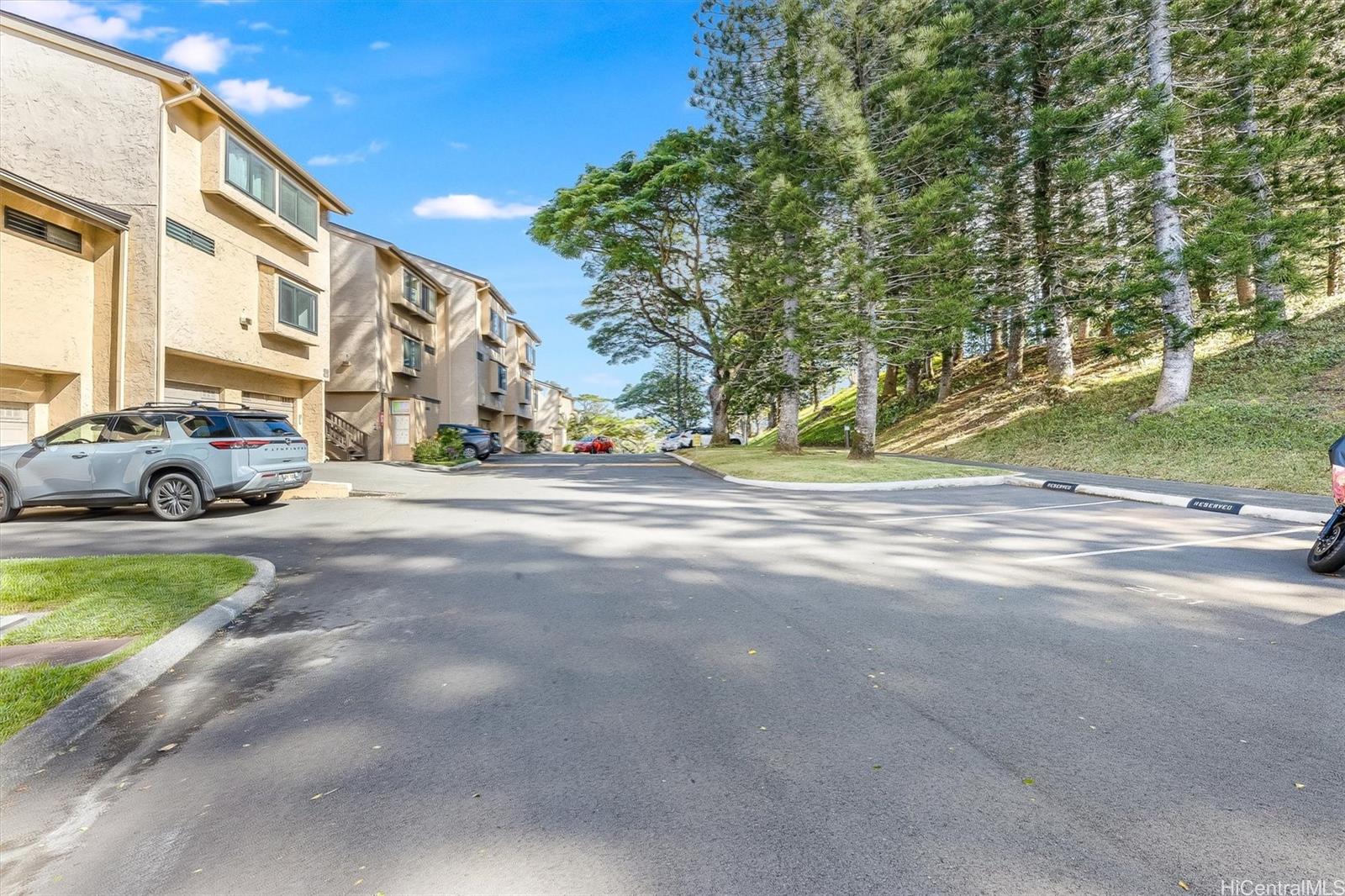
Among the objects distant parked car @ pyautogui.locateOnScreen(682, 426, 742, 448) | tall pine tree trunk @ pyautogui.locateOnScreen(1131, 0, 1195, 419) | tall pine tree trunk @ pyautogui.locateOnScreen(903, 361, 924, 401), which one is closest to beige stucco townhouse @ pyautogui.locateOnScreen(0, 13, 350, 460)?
tall pine tree trunk @ pyautogui.locateOnScreen(1131, 0, 1195, 419)

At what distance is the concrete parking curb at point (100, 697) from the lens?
9.74ft

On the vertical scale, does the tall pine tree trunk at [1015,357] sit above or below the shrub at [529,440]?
above

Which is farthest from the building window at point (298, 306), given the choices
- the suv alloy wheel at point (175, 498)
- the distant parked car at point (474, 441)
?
the suv alloy wheel at point (175, 498)

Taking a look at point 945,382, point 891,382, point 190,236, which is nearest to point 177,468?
point 190,236

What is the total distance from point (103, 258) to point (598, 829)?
712 inches

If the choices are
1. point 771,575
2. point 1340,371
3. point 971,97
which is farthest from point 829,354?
point 771,575

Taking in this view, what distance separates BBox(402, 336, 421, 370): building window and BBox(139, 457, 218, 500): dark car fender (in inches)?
783

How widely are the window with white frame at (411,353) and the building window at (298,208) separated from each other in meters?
7.95

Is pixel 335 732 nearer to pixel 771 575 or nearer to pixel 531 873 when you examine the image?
pixel 531 873

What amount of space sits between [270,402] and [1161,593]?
75.8 ft

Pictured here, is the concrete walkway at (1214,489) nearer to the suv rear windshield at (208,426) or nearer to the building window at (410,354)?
the suv rear windshield at (208,426)

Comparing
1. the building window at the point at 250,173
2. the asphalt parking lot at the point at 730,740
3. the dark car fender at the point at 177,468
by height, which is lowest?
the asphalt parking lot at the point at 730,740

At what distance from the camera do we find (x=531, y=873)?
2.17 m

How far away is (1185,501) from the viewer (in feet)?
35.3
